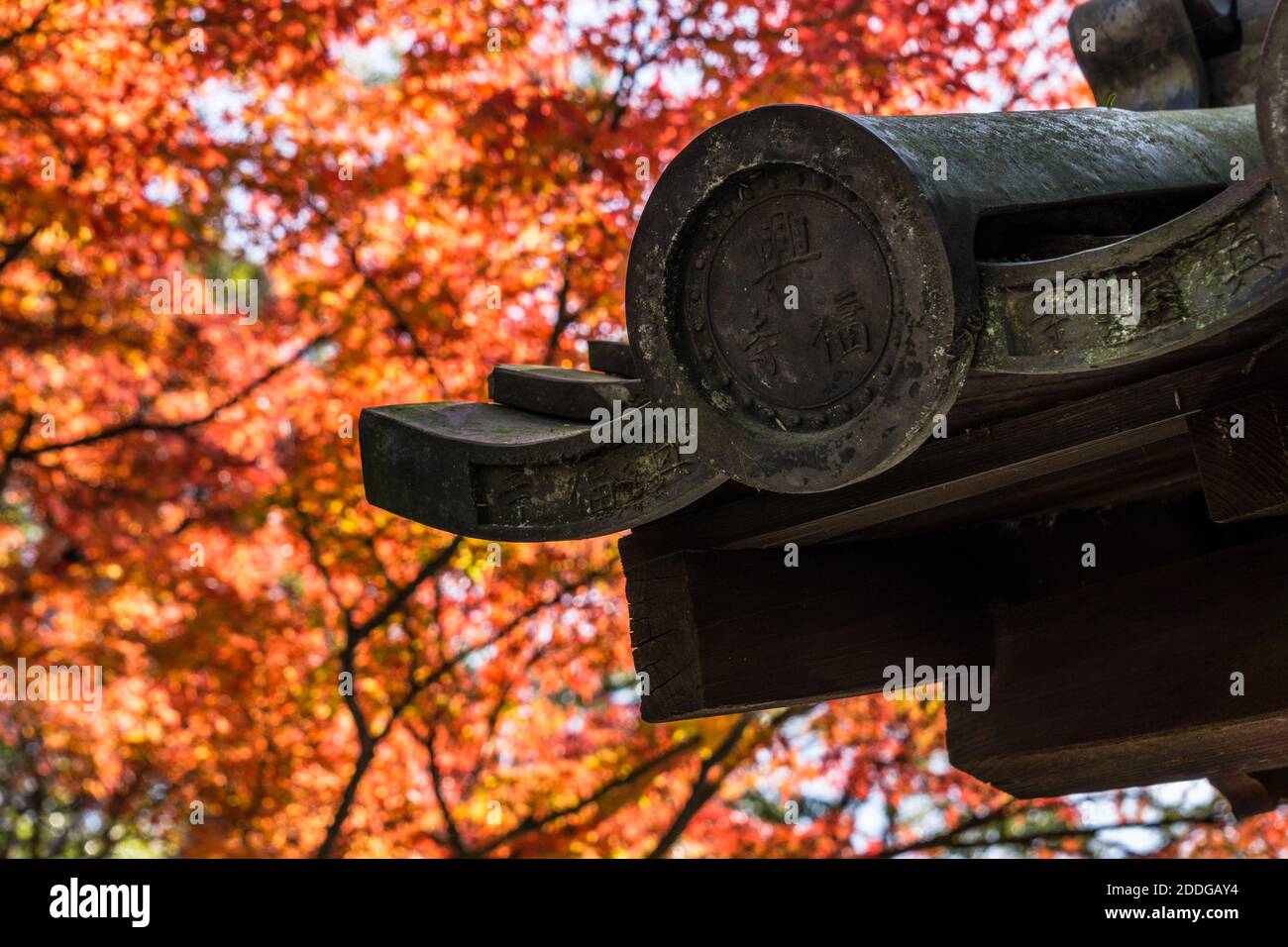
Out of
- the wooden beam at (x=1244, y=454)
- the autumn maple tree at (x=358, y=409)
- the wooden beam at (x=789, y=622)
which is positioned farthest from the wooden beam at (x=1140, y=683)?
the autumn maple tree at (x=358, y=409)

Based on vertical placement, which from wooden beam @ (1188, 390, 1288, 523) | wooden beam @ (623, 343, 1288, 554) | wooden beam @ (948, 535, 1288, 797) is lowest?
wooden beam @ (948, 535, 1288, 797)

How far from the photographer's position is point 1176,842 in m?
7.99

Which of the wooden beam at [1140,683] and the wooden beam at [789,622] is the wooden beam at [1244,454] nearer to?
the wooden beam at [1140,683]

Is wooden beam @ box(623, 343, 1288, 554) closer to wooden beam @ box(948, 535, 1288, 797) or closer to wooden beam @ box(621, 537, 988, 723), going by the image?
wooden beam @ box(621, 537, 988, 723)

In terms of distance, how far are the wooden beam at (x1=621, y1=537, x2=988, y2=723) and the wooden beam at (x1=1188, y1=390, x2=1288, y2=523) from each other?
35.3 inches

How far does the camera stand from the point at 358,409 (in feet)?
25.3

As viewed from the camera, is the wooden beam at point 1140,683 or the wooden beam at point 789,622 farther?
the wooden beam at point 789,622

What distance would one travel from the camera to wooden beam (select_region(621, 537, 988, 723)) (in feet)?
8.44

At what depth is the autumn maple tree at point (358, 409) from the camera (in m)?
6.63

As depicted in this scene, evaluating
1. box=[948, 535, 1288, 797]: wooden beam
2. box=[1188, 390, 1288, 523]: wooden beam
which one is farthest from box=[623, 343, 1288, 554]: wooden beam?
box=[948, 535, 1288, 797]: wooden beam

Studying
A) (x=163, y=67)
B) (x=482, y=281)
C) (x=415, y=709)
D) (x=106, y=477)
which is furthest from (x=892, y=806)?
(x=163, y=67)

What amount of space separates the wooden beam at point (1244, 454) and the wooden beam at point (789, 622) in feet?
2.94

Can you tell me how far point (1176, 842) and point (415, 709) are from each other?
14.0 ft
